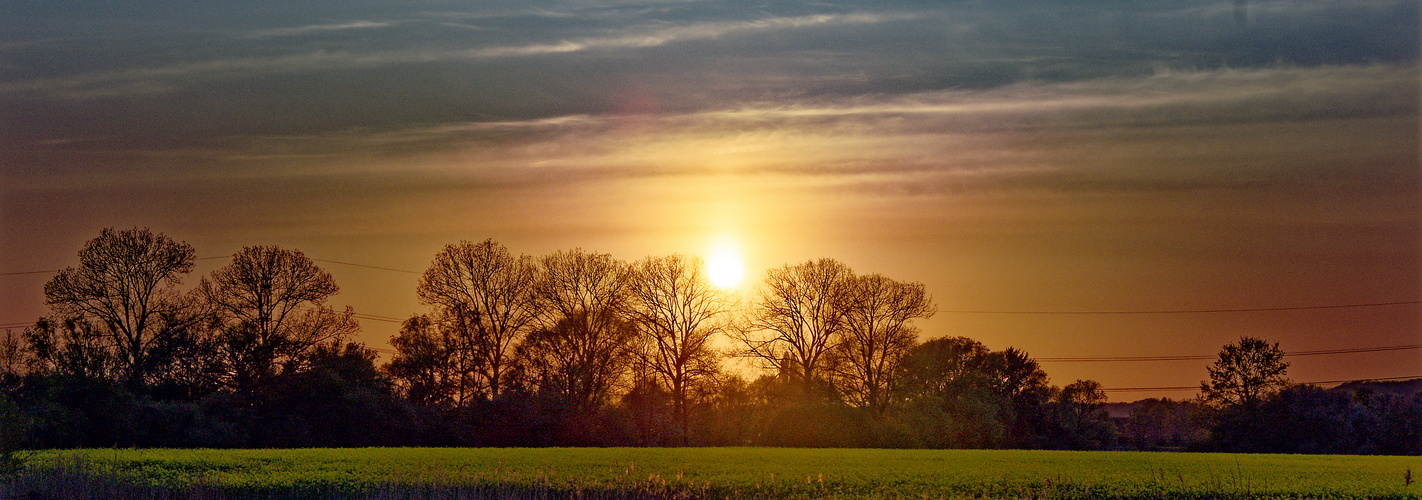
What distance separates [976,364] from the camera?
7625 cm

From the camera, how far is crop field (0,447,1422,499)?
29359mm

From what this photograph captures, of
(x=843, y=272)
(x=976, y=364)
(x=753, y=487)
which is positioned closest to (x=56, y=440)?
(x=753, y=487)

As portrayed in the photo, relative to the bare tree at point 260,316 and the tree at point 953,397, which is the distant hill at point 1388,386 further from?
the bare tree at point 260,316

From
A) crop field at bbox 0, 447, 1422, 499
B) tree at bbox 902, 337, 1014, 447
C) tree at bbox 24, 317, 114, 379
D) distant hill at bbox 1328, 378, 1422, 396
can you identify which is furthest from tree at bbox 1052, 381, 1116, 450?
tree at bbox 24, 317, 114, 379

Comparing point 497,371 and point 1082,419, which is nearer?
point 497,371

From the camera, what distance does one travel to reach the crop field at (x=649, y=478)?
2936 cm

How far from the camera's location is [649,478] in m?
30.5

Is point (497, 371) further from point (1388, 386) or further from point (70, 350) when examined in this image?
point (1388, 386)

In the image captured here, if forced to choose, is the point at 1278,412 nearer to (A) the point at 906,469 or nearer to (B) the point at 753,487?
(A) the point at 906,469

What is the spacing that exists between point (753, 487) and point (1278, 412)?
5505 cm

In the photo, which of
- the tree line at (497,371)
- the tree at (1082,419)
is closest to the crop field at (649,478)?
the tree line at (497,371)

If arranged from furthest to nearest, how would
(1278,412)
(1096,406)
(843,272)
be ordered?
(1096,406) → (1278,412) → (843,272)

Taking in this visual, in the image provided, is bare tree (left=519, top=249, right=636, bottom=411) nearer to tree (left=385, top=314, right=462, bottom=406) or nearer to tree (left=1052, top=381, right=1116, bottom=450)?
tree (left=385, top=314, right=462, bottom=406)

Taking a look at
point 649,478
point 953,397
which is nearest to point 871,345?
point 953,397
